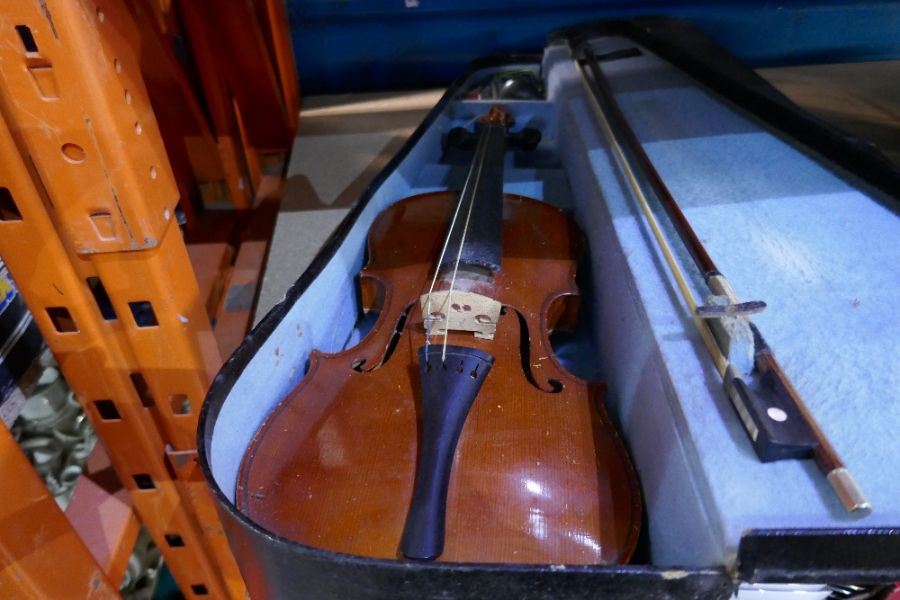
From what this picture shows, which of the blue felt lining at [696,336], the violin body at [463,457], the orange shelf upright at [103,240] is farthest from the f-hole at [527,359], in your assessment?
the orange shelf upright at [103,240]

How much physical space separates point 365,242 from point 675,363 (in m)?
0.71

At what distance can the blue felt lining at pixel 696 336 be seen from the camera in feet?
1.89

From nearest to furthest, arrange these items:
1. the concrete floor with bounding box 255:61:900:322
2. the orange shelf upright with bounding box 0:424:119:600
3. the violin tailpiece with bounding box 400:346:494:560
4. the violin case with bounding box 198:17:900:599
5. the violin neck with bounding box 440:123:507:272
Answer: the violin case with bounding box 198:17:900:599, the violin tailpiece with bounding box 400:346:494:560, the orange shelf upright with bounding box 0:424:119:600, the violin neck with bounding box 440:123:507:272, the concrete floor with bounding box 255:61:900:322

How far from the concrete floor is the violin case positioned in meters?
0.33

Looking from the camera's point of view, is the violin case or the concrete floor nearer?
the violin case

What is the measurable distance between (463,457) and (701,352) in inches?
12.8

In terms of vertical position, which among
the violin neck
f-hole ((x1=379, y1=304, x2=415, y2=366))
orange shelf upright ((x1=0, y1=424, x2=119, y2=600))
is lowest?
orange shelf upright ((x1=0, y1=424, x2=119, y2=600))

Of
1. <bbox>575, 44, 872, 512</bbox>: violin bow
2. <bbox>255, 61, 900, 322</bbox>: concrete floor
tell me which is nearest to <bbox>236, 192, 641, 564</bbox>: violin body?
<bbox>575, 44, 872, 512</bbox>: violin bow

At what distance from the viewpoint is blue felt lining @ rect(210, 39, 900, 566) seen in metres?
0.58

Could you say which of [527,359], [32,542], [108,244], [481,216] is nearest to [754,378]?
[527,359]

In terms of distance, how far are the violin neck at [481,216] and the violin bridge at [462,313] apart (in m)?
0.10

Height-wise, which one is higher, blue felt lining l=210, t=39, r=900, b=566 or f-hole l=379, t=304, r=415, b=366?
blue felt lining l=210, t=39, r=900, b=566

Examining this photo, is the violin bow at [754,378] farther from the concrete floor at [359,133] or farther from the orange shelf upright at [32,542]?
the orange shelf upright at [32,542]

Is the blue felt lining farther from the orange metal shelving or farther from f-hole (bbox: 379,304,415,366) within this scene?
the orange metal shelving
